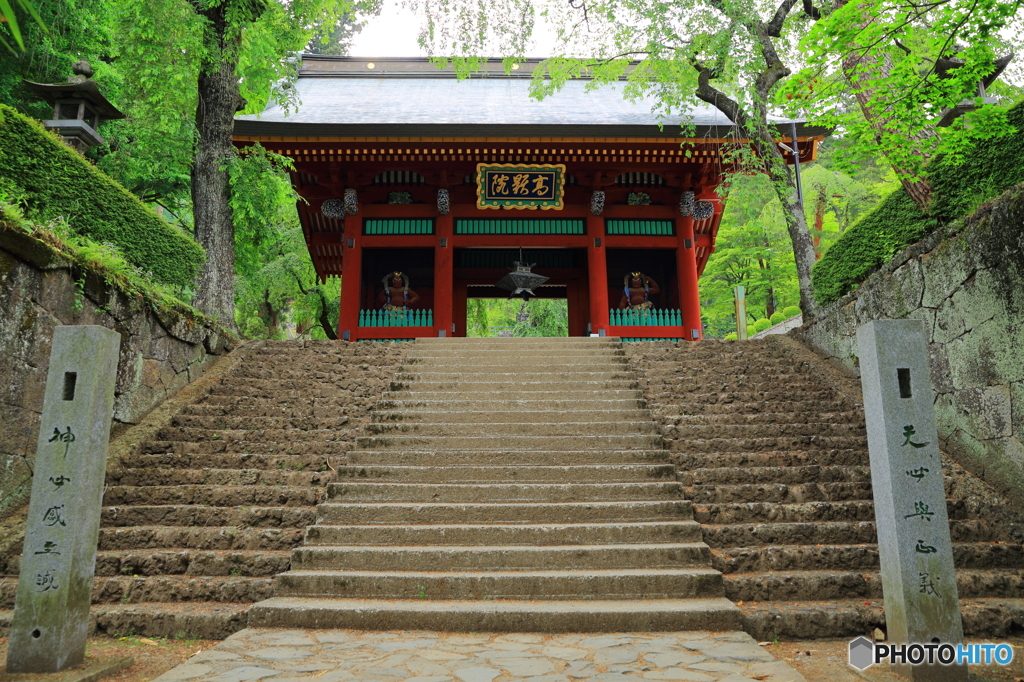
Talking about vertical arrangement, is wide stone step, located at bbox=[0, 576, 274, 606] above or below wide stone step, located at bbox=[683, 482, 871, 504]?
below

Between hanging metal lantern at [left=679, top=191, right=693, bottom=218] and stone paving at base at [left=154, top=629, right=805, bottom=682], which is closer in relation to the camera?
stone paving at base at [left=154, top=629, right=805, bottom=682]

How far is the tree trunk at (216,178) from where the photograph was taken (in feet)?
28.3

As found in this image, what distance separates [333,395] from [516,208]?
6.36 metres

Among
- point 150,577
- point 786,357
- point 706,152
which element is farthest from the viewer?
point 706,152

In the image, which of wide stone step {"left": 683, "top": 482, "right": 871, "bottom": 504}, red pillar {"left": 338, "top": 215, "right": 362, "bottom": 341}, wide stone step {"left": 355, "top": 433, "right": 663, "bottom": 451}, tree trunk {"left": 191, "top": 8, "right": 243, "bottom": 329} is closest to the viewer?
wide stone step {"left": 683, "top": 482, "right": 871, "bottom": 504}

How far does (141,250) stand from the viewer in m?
6.77

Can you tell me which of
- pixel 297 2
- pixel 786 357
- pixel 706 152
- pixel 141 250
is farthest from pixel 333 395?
pixel 706 152

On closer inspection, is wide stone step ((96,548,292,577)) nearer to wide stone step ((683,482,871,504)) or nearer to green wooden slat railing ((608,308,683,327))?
wide stone step ((683,482,871,504))

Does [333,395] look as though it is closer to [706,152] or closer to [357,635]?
[357,635]

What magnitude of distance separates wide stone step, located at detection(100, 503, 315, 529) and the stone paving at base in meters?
1.11

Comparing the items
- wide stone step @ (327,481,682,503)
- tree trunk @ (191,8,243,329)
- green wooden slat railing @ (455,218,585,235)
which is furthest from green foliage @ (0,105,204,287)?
green wooden slat railing @ (455,218,585,235)

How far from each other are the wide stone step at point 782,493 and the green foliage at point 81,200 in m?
6.29

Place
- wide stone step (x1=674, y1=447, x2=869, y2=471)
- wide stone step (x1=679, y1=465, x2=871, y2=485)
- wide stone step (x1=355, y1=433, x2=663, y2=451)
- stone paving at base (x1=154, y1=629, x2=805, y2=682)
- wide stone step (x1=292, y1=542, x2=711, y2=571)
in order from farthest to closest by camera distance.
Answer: wide stone step (x1=355, y1=433, x2=663, y2=451) → wide stone step (x1=674, y1=447, x2=869, y2=471) → wide stone step (x1=679, y1=465, x2=871, y2=485) → wide stone step (x1=292, y1=542, x2=711, y2=571) → stone paving at base (x1=154, y1=629, x2=805, y2=682)

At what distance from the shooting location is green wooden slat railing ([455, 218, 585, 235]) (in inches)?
476
